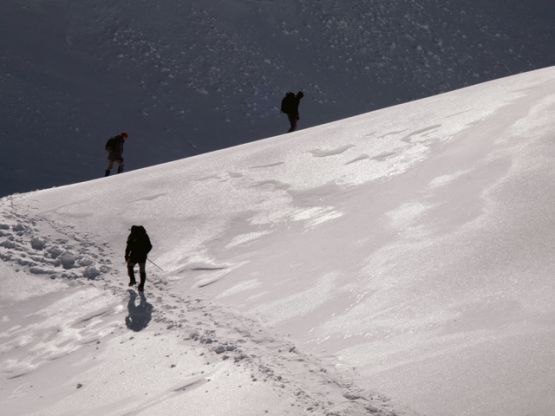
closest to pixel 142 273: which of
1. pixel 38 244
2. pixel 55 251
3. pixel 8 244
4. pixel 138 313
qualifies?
pixel 138 313

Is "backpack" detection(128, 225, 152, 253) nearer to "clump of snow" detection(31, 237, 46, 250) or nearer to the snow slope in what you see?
"clump of snow" detection(31, 237, 46, 250)

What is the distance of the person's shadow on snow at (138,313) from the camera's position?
37.7ft

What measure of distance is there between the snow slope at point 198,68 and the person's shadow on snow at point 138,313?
21.4 m

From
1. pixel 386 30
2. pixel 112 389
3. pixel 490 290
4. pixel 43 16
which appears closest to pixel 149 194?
pixel 112 389

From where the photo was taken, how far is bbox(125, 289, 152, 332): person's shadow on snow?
37.7 feet

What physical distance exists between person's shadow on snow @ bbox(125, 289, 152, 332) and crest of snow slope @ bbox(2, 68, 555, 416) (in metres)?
0.18

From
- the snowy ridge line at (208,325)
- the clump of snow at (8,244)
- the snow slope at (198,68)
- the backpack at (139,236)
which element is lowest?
the snowy ridge line at (208,325)

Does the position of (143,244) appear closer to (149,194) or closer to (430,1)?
(149,194)

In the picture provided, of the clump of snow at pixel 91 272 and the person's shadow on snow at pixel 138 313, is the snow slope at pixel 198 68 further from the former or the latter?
the person's shadow on snow at pixel 138 313

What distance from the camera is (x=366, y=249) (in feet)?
38.1

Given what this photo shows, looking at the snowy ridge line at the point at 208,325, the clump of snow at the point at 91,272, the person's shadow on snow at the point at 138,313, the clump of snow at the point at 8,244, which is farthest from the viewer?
the clump of snow at the point at 8,244

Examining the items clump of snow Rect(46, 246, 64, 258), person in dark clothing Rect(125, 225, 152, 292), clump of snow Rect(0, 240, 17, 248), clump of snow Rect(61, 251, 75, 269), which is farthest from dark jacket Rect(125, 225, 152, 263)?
clump of snow Rect(0, 240, 17, 248)

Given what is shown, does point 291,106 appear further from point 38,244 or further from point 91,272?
point 91,272

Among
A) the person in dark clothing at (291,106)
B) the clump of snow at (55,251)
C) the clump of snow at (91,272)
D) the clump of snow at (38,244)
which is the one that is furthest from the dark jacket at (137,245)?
the person in dark clothing at (291,106)
